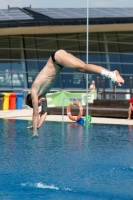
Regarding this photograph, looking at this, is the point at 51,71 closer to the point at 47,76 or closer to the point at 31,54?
the point at 47,76

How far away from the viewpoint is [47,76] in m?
9.66

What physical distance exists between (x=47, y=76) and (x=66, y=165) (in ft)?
8.85

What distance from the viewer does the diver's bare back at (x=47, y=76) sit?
9.59 meters

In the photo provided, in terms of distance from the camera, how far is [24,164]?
11641 mm

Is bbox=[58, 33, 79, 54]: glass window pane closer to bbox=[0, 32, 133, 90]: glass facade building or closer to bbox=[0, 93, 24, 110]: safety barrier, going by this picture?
bbox=[0, 32, 133, 90]: glass facade building

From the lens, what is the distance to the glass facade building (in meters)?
39.9

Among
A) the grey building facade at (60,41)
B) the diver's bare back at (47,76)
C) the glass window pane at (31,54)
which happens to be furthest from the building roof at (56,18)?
the diver's bare back at (47,76)

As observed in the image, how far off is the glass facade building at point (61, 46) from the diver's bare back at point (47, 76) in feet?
97.0

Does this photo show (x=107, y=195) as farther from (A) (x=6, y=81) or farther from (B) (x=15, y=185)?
(A) (x=6, y=81)

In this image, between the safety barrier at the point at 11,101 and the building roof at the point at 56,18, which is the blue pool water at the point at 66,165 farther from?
the building roof at the point at 56,18

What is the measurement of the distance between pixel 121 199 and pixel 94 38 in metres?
35.0

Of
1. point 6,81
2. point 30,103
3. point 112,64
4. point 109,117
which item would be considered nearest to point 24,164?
point 30,103

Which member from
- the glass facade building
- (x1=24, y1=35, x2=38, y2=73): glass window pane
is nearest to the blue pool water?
the glass facade building

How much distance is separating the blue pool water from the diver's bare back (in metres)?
1.69
